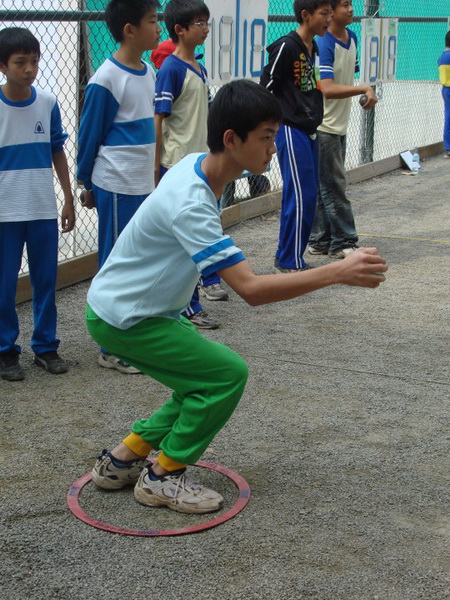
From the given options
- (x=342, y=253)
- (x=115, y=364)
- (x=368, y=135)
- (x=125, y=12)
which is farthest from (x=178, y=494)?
(x=368, y=135)

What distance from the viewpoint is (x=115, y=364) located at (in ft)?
15.8

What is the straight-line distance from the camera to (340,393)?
14.7 feet

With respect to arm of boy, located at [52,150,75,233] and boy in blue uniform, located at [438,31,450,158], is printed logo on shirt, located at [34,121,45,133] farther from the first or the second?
boy in blue uniform, located at [438,31,450,158]

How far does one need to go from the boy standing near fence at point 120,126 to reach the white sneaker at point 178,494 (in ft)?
4.70

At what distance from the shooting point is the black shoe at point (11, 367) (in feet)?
15.3

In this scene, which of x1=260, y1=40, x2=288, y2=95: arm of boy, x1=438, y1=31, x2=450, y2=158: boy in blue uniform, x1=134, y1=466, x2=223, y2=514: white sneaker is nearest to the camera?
x1=134, y1=466, x2=223, y2=514: white sneaker

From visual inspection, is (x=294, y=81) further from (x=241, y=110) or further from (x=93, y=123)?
(x=241, y=110)

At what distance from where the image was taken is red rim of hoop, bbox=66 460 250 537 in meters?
3.15

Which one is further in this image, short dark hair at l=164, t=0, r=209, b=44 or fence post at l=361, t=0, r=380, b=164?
fence post at l=361, t=0, r=380, b=164

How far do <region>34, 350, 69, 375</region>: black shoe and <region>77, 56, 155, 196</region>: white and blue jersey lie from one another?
36.9 inches

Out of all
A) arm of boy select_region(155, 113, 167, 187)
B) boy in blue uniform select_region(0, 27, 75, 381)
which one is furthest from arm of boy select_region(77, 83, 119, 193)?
arm of boy select_region(155, 113, 167, 187)

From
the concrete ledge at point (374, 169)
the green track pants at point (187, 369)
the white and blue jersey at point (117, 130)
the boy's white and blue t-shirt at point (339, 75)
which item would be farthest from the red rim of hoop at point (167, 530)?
the concrete ledge at point (374, 169)

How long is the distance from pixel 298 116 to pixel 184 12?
46.6 inches

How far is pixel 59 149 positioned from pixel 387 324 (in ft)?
7.38
